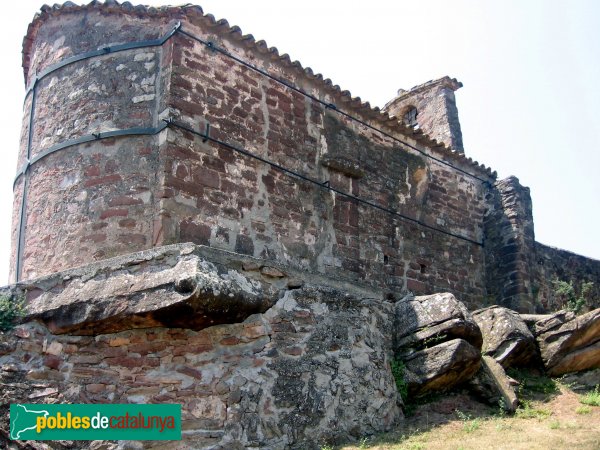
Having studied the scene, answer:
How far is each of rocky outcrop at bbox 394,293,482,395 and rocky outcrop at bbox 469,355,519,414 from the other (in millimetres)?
150

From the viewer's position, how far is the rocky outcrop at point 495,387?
740 cm

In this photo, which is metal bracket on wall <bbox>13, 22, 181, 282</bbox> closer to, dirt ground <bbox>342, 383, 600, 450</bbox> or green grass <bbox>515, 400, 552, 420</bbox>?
dirt ground <bbox>342, 383, 600, 450</bbox>

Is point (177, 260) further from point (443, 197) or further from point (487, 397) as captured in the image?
point (443, 197)

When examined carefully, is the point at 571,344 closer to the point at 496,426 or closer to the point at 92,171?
the point at 496,426

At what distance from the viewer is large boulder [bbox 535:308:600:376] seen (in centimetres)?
855

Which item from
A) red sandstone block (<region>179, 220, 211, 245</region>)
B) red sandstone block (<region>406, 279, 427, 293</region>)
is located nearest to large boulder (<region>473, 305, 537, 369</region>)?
red sandstone block (<region>406, 279, 427, 293</region>)

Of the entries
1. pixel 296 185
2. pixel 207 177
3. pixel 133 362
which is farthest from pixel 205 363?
pixel 296 185

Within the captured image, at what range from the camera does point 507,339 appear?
8570mm

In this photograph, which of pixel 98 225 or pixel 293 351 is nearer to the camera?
pixel 293 351

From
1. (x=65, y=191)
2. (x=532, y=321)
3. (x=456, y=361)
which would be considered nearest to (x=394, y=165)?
(x=532, y=321)

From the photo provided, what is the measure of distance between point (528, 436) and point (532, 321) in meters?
3.24

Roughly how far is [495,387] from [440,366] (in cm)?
77

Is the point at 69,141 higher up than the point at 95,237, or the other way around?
the point at 69,141

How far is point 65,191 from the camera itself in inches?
304
